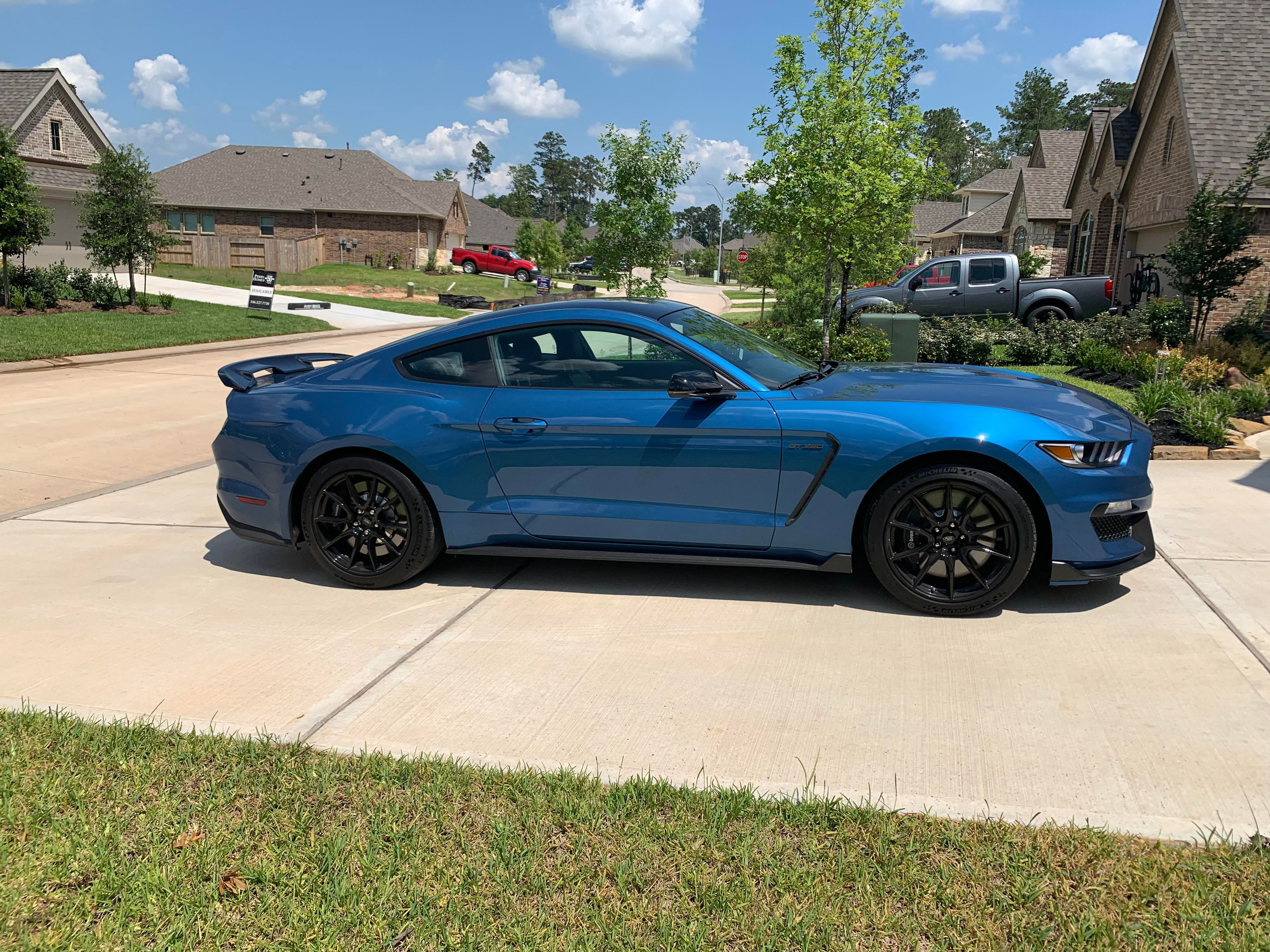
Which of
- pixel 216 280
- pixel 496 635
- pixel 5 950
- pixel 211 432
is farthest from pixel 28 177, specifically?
pixel 5 950

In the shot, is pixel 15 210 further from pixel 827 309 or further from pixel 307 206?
pixel 307 206

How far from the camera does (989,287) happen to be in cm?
1850

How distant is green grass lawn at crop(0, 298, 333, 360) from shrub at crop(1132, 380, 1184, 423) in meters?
15.0

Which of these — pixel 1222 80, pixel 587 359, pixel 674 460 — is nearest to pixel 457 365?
pixel 587 359

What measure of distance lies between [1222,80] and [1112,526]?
65.1 ft

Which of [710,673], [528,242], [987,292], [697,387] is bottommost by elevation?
[710,673]

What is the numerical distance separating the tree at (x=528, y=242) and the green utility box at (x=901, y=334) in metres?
48.6

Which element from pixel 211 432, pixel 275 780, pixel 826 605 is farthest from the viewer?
pixel 211 432

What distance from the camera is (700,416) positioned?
15.6ft

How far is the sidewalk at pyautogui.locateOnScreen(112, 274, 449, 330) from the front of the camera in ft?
85.4

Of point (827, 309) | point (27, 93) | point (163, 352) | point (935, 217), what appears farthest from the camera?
point (935, 217)

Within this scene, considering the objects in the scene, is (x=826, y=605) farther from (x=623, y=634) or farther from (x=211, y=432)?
(x=211, y=432)

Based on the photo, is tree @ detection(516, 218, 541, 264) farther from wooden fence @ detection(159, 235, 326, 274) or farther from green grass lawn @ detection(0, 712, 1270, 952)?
green grass lawn @ detection(0, 712, 1270, 952)

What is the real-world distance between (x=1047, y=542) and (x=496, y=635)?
2637 mm
